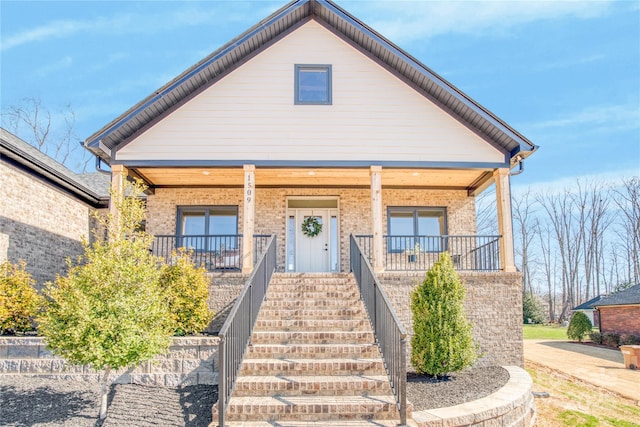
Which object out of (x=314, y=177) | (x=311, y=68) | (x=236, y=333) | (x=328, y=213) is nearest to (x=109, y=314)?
(x=236, y=333)

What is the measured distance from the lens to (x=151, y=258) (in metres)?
7.00

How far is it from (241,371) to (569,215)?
3662 centimetres

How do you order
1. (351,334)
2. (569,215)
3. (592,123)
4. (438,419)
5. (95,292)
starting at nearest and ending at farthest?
(438,419), (95,292), (351,334), (569,215), (592,123)

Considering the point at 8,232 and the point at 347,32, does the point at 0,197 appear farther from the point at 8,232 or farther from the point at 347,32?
the point at 347,32

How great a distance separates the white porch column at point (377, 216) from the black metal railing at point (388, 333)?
1.46 metres

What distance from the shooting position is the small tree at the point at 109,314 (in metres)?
6.09

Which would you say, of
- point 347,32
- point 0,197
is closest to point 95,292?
point 0,197

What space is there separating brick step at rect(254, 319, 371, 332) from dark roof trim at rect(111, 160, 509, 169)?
408 centimetres

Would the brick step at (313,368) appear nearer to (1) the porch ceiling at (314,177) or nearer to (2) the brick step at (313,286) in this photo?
(2) the brick step at (313,286)

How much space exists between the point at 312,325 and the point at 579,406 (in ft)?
16.4

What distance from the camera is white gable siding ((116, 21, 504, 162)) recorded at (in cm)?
1105

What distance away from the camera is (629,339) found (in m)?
18.5

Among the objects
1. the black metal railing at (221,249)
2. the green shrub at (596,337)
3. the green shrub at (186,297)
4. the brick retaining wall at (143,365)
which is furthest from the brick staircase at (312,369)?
the green shrub at (596,337)

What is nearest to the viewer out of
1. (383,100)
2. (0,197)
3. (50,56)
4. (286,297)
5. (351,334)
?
(351,334)
